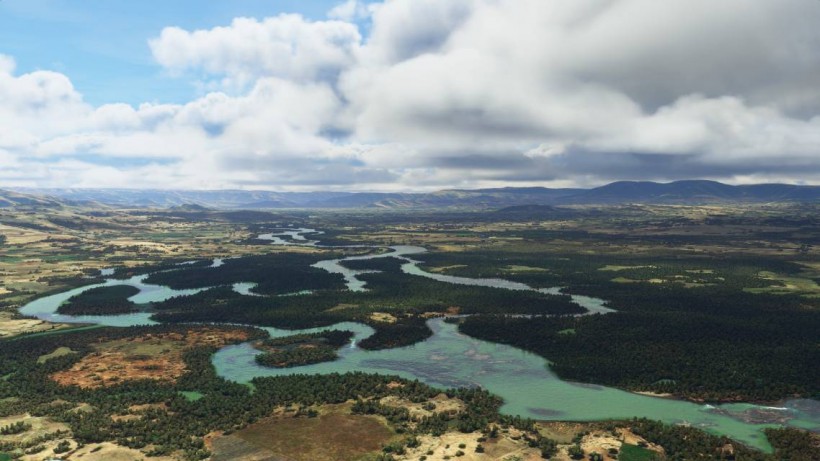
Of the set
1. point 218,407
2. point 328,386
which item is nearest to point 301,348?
point 328,386

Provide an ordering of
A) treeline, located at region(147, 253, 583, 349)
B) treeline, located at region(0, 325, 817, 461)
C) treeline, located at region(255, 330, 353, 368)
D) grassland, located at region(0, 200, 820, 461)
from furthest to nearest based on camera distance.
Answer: treeline, located at region(147, 253, 583, 349) → treeline, located at region(255, 330, 353, 368) → grassland, located at region(0, 200, 820, 461) → treeline, located at region(0, 325, 817, 461)

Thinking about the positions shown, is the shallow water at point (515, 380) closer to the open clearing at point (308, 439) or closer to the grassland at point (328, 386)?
the grassland at point (328, 386)

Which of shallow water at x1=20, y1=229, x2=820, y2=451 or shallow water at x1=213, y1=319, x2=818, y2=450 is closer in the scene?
shallow water at x1=20, y1=229, x2=820, y2=451

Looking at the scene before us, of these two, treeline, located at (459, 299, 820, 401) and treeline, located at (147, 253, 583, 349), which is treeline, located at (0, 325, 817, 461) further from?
treeline, located at (147, 253, 583, 349)

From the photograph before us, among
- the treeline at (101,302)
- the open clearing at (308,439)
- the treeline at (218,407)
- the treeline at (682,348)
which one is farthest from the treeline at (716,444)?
the treeline at (101,302)

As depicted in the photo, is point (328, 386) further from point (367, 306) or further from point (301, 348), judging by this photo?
point (367, 306)

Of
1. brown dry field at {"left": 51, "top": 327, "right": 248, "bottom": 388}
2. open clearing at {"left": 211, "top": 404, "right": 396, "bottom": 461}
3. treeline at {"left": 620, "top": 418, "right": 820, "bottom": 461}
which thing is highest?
treeline at {"left": 620, "top": 418, "right": 820, "bottom": 461}

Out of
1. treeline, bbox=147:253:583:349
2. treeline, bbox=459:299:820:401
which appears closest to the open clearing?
treeline, bbox=147:253:583:349
